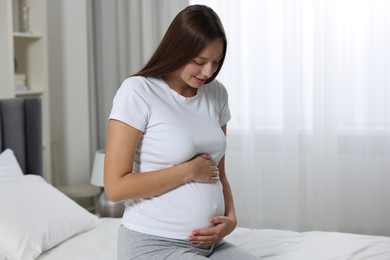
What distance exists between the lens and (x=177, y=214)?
1.54m

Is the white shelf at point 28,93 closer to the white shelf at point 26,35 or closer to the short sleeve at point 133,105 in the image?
the white shelf at point 26,35

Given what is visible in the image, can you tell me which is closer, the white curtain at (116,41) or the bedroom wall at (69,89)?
the bedroom wall at (69,89)

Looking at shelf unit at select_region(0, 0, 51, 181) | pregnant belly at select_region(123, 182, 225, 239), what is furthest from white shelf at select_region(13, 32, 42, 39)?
pregnant belly at select_region(123, 182, 225, 239)

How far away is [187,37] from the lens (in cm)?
153

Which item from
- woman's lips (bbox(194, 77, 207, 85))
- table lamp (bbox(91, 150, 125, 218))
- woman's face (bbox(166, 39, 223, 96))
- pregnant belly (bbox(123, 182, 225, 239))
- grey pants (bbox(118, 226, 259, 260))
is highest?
woman's face (bbox(166, 39, 223, 96))

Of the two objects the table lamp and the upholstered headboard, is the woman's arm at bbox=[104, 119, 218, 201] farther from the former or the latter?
the table lamp

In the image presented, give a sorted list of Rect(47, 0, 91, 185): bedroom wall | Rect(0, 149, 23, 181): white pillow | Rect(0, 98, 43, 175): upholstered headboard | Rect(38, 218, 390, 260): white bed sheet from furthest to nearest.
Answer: Rect(47, 0, 91, 185): bedroom wall, Rect(0, 98, 43, 175): upholstered headboard, Rect(0, 149, 23, 181): white pillow, Rect(38, 218, 390, 260): white bed sheet

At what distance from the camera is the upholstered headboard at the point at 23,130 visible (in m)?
2.99

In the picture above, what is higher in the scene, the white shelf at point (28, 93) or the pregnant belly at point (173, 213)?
the white shelf at point (28, 93)

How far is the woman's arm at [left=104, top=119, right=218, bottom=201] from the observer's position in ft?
4.87

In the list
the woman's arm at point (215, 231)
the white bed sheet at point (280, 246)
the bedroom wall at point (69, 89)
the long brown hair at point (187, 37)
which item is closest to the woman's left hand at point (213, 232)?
the woman's arm at point (215, 231)

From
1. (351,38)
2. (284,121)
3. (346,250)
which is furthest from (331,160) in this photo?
(346,250)

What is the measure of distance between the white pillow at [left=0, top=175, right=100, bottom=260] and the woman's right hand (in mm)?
933

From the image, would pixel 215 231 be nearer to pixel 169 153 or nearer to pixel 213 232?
pixel 213 232
